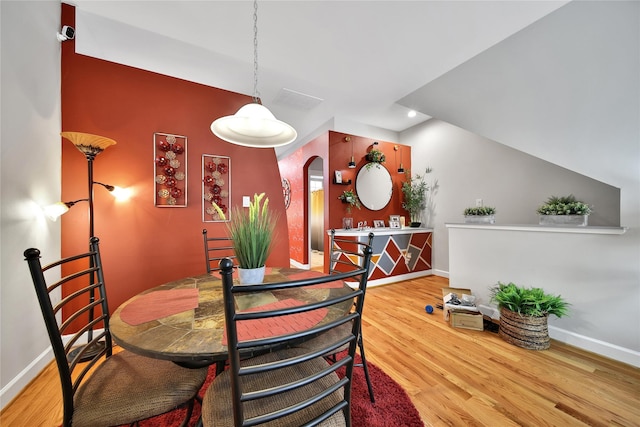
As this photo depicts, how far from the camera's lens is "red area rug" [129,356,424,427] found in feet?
4.09

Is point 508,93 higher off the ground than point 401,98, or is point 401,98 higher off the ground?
point 401,98

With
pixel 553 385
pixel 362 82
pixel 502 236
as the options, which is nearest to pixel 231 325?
pixel 553 385

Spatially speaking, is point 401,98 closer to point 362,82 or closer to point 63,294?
point 362,82

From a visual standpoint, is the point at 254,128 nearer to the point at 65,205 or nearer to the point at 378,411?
the point at 65,205

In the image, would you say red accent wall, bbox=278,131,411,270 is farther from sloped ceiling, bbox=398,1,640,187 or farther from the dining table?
the dining table

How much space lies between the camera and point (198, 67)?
2.61 m

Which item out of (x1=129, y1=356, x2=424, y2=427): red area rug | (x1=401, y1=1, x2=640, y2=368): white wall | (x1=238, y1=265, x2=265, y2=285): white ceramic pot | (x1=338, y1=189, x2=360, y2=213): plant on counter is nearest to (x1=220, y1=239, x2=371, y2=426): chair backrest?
(x1=238, y1=265, x2=265, y2=285): white ceramic pot

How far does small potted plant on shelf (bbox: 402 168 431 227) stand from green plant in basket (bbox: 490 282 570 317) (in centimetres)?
227

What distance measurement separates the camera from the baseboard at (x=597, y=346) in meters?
1.69

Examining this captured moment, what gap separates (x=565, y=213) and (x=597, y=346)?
1.12 meters

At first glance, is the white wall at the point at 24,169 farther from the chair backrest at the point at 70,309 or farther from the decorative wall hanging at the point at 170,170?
the decorative wall hanging at the point at 170,170

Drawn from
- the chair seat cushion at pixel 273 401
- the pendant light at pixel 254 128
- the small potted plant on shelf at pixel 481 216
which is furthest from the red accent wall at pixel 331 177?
the chair seat cushion at pixel 273 401

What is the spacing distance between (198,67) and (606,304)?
4506 millimetres

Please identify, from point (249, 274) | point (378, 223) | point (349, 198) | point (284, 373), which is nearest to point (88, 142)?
point (249, 274)
